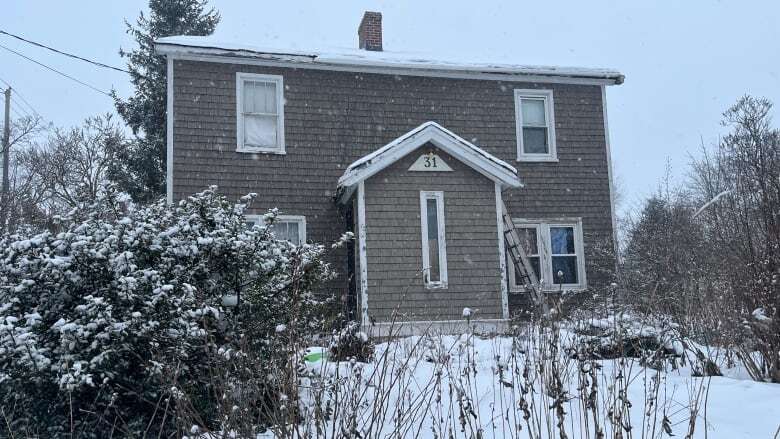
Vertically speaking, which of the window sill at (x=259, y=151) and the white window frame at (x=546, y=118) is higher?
the white window frame at (x=546, y=118)

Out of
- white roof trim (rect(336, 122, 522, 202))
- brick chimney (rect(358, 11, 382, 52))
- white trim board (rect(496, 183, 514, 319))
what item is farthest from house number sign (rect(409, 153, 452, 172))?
brick chimney (rect(358, 11, 382, 52))

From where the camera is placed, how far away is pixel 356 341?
7.21 m

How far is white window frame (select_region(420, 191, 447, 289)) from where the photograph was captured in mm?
12320

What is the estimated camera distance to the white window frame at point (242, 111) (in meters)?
14.1

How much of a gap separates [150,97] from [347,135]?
1060 cm

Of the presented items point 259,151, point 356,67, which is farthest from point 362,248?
point 356,67

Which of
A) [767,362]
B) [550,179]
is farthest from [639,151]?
[767,362]

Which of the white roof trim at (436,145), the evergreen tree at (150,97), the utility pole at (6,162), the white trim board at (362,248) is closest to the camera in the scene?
the white trim board at (362,248)

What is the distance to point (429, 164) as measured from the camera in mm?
12688

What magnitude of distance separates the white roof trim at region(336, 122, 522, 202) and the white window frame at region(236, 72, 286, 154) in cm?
208

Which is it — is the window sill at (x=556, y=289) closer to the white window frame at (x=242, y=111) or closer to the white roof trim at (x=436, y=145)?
the white roof trim at (x=436, y=145)

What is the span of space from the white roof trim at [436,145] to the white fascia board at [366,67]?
2.81m

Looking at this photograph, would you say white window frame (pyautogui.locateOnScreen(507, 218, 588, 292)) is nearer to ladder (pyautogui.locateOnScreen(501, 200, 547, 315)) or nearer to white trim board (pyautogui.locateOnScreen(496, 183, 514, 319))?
ladder (pyautogui.locateOnScreen(501, 200, 547, 315))

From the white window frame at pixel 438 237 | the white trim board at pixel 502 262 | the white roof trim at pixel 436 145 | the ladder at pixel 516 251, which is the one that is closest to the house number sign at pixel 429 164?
the white roof trim at pixel 436 145
